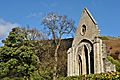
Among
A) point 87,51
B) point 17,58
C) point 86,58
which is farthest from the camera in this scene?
point 17,58

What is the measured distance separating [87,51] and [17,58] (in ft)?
31.1

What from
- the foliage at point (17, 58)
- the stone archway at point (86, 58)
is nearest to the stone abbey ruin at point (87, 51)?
the stone archway at point (86, 58)

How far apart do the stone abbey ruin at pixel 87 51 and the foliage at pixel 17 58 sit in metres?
5.19

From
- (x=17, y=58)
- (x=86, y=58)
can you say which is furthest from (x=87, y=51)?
(x=17, y=58)

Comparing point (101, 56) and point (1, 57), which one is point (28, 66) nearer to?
point (1, 57)

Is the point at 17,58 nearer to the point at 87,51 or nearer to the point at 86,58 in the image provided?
the point at 86,58

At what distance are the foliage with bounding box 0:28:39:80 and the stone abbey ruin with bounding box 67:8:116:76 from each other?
17.0 feet

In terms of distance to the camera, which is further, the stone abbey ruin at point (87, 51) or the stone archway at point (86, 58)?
the stone archway at point (86, 58)

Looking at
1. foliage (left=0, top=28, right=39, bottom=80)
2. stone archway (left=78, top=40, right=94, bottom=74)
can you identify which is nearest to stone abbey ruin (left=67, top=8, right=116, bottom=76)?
stone archway (left=78, top=40, right=94, bottom=74)

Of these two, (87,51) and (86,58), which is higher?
(87,51)

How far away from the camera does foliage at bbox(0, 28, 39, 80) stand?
35.5 meters

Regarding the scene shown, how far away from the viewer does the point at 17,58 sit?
120 ft

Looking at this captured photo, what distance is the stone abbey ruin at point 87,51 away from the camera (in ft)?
102

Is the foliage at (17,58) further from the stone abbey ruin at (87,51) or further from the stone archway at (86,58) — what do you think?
the stone archway at (86,58)
